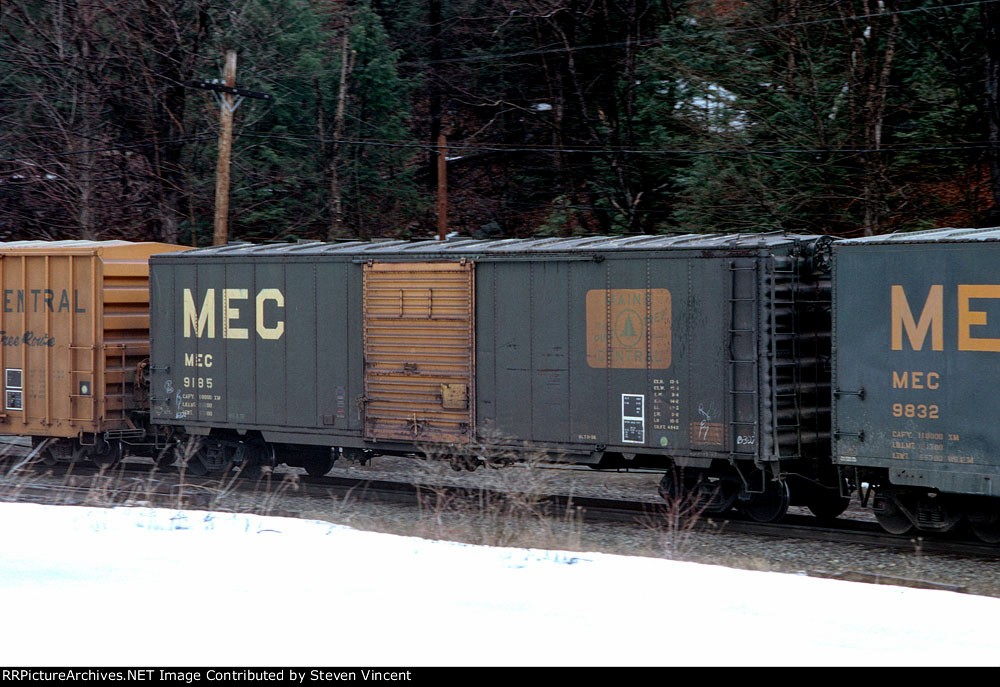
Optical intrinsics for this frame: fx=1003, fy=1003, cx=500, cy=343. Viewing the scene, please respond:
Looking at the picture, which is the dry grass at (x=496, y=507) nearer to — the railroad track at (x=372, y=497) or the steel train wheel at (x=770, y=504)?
the railroad track at (x=372, y=497)

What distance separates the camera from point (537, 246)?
1370cm

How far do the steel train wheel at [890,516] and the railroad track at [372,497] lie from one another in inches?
4.5

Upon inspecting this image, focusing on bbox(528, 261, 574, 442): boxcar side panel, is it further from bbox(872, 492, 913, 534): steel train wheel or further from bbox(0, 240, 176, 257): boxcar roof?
bbox(0, 240, 176, 257): boxcar roof

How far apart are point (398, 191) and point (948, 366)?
25848 mm

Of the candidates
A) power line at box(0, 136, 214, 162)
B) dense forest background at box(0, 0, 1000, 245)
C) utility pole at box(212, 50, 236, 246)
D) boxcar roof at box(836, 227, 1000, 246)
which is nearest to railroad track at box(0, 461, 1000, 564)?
boxcar roof at box(836, 227, 1000, 246)

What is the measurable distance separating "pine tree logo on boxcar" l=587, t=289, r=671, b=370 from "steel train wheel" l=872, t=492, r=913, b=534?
3058 mm

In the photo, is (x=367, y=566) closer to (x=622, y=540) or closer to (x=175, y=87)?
(x=622, y=540)

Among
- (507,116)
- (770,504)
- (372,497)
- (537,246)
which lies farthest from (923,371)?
(507,116)

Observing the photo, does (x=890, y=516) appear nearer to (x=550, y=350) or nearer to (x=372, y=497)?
(x=550, y=350)

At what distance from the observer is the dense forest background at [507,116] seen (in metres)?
21.3

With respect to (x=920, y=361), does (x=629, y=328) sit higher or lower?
higher

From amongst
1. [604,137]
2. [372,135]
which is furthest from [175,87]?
[604,137]

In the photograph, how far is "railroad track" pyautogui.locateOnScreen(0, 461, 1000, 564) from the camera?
40.2ft

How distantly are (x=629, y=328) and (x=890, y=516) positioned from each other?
3926mm
